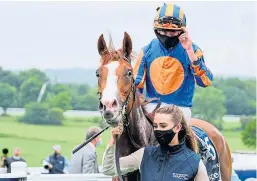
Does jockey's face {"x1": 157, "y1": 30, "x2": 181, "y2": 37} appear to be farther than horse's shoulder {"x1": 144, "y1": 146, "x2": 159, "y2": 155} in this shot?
Yes

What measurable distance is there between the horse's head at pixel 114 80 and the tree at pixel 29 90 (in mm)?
12030

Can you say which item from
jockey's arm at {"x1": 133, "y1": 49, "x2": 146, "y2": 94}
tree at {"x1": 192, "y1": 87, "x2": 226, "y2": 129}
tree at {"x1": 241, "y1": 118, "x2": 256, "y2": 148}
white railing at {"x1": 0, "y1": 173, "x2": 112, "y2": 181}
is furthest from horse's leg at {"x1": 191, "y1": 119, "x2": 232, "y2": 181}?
tree at {"x1": 192, "y1": 87, "x2": 226, "y2": 129}

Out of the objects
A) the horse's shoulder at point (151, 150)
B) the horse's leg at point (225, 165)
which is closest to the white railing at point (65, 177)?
the horse's leg at point (225, 165)

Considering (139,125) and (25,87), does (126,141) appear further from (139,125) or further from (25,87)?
(25,87)

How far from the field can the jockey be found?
422 inches

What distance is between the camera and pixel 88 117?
56.1 ft

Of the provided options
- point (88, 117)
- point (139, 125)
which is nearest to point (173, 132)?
point (139, 125)

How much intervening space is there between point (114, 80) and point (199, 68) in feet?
2.88

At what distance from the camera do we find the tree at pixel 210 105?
17.3m

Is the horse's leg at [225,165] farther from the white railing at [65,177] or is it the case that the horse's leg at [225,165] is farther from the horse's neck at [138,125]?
the white railing at [65,177]

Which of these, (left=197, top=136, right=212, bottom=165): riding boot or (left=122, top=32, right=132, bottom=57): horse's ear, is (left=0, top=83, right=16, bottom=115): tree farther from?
(left=122, top=32, right=132, bottom=57): horse's ear

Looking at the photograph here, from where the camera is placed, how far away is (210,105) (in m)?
17.4

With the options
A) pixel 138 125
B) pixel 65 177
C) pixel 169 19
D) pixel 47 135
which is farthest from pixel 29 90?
pixel 138 125

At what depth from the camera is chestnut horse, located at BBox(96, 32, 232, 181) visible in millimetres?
4738
